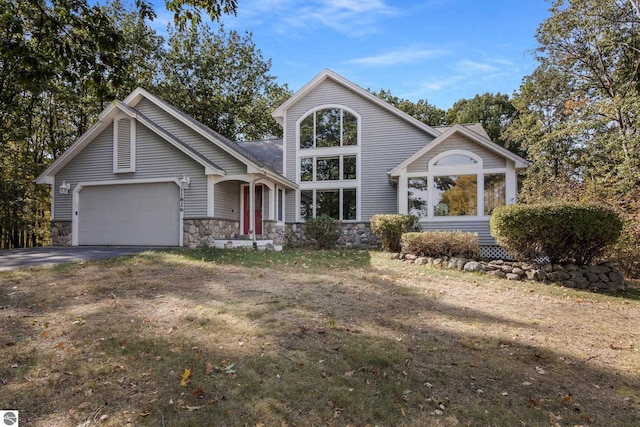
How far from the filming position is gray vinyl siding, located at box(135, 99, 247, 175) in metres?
13.1

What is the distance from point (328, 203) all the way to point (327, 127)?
3.39 m

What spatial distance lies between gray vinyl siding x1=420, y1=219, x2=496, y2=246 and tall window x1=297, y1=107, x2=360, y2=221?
3.53 metres

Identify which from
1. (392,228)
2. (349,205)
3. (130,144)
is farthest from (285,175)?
(392,228)

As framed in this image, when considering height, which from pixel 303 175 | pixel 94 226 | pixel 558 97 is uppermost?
pixel 558 97

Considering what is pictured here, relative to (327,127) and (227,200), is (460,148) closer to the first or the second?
(327,127)

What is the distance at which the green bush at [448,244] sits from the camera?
9797mm

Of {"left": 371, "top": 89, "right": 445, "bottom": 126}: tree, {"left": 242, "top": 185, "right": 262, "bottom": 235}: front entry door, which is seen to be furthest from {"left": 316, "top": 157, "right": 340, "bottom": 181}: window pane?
{"left": 371, "top": 89, "right": 445, "bottom": 126}: tree

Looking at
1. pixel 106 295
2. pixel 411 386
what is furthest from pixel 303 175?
pixel 411 386

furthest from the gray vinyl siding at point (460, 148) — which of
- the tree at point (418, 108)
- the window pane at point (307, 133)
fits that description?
Result: the tree at point (418, 108)

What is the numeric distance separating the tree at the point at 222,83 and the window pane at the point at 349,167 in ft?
41.9

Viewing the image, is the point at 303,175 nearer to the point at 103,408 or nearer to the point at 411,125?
the point at 411,125

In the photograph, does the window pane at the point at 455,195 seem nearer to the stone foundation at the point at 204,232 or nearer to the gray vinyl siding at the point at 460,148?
the gray vinyl siding at the point at 460,148

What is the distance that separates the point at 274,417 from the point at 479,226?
11390mm

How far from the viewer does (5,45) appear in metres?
5.20
